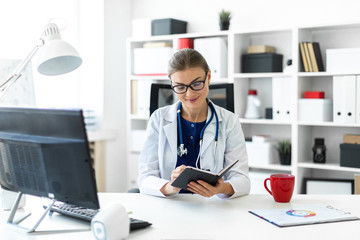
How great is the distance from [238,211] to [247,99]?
2.29 m

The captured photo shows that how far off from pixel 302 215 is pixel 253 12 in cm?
266

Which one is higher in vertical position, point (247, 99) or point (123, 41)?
point (123, 41)

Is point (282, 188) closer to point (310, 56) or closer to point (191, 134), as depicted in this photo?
point (191, 134)

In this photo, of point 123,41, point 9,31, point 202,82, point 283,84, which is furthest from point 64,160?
point 123,41

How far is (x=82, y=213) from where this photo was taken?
160 centimetres

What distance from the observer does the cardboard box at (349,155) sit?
3.33 meters

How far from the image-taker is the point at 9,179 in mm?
1637

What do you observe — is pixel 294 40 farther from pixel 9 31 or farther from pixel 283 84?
pixel 9 31

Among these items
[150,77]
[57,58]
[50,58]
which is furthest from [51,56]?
[150,77]

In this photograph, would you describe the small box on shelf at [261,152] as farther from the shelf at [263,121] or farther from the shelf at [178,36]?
the shelf at [178,36]

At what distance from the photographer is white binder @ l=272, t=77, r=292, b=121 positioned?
11.8ft

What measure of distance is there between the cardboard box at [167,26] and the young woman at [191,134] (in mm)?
2050

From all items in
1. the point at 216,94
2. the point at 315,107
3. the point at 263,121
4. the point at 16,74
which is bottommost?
the point at 263,121

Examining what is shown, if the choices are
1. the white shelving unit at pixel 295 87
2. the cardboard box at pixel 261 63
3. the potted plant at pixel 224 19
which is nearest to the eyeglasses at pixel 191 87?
the white shelving unit at pixel 295 87
